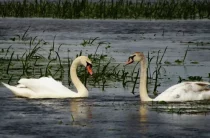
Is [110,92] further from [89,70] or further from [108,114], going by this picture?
[108,114]

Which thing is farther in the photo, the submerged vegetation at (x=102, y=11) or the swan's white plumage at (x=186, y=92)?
the submerged vegetation at (x=102, y=11)

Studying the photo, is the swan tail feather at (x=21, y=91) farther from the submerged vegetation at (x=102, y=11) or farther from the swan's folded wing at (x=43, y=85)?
the submerged vegetation at (x=102, y=11)

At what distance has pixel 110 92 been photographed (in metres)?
15.9

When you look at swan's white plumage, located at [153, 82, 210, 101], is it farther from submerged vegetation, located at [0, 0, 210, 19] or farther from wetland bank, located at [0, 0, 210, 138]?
submerged vegetation, located at [0, 0, 210, 19]

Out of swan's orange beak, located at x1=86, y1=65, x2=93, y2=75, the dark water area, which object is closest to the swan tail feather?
the dark water area

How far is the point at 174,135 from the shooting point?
1138 centimetres

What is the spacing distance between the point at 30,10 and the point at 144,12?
513cm

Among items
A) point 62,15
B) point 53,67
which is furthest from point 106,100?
point 62,15

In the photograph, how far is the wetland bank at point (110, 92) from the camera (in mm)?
11945

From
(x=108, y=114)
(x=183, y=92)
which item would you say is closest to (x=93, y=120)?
(x=108, y=114)

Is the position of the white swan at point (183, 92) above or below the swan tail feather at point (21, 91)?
above

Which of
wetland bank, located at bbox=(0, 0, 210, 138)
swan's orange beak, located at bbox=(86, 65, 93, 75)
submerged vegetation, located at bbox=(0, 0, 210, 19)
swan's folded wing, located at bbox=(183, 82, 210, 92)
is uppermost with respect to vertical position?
swan's orange beak, located at bbox=(86, 65, 93, 75)

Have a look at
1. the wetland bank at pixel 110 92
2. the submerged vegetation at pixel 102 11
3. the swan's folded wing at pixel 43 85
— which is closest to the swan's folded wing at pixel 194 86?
the wetland bank at pixel 110 92

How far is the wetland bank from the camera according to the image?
11945mm
